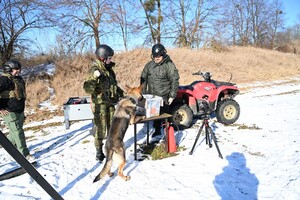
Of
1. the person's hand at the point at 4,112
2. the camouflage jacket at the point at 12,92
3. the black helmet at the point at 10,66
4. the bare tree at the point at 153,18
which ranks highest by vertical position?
the bare tree at the point at 153,18

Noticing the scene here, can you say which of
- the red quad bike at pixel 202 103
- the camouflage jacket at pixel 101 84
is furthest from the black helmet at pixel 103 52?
the red quad bike at pixel 202 103

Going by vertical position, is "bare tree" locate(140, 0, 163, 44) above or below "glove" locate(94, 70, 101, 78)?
above

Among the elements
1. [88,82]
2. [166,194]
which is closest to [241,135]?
[166,194]

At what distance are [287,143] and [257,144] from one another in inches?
23.3

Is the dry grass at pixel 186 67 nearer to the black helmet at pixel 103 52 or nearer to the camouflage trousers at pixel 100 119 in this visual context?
the camouflage trousers at pixel 100 119

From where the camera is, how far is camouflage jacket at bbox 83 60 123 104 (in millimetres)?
3899

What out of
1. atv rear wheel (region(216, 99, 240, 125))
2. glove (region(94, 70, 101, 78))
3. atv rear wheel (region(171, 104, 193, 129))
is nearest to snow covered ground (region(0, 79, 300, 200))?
atv rear wheel (region(171, 104, 193, 129))

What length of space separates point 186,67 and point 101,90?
539 inches

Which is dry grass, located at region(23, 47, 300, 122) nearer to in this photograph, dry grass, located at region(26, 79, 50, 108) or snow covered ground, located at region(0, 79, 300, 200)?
dry grass, located at region(26, 79, 50, 108)

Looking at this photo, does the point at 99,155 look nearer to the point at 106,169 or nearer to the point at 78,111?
the point at 106,169

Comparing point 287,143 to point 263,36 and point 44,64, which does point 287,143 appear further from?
point 263,36

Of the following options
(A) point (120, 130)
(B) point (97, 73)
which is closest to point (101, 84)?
(B) point (97, 73)

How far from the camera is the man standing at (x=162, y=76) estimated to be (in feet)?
16.7

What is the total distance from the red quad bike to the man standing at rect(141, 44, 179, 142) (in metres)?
0.71
